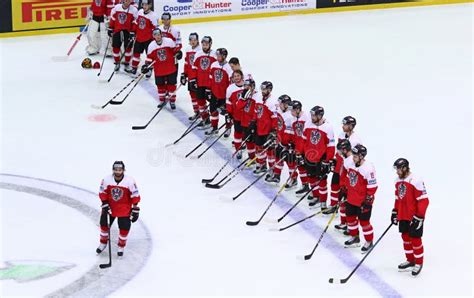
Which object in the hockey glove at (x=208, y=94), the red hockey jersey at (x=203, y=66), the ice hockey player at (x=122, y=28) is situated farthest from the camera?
the ice hockey player at (x=122, y=28)

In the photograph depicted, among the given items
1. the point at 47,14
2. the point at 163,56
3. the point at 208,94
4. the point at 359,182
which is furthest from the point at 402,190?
the point at 47,14

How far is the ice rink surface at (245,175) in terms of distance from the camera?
383 inches

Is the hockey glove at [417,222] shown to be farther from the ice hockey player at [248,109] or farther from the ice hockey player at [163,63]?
the ice hockey player at [163,63]

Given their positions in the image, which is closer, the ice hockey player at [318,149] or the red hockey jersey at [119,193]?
the red hockey jersey at [119,193]

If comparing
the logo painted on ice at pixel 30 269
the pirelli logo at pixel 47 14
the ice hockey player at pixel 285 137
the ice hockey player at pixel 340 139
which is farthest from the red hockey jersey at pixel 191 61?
the pirelli logo at pixel 47 14

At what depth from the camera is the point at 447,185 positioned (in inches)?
467

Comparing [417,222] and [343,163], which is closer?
[417,222]

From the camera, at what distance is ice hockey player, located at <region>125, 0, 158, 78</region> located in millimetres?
15422

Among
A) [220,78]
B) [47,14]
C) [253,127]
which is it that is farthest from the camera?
[47,14]

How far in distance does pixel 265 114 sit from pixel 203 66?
6.10ft

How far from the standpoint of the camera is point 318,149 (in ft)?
35.8

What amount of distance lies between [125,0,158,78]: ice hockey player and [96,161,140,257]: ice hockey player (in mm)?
5960

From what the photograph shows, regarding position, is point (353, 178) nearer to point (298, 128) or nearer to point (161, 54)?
point (298, 128)

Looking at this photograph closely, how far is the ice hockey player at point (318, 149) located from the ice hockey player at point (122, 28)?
5.46 meters
